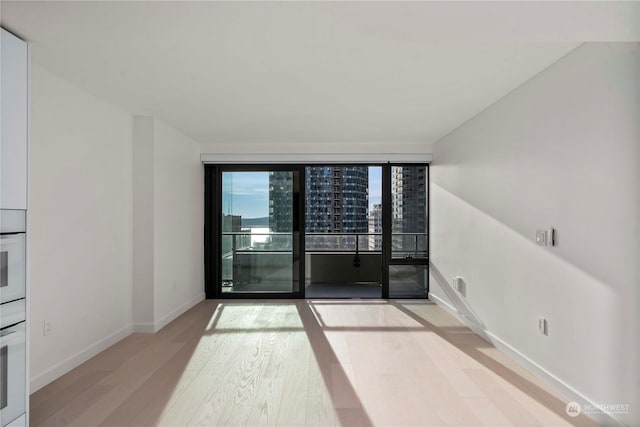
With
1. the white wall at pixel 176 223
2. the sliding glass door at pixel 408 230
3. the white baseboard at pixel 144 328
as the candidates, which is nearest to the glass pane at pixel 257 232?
the white wall at pixel 176 223

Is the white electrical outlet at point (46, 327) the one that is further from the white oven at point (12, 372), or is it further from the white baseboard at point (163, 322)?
the white baseboard at point (163, 322)

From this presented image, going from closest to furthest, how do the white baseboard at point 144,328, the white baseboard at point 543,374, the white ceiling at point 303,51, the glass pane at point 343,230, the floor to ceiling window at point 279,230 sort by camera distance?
the white ceiling at point 303,51
the white baseboard at point 543,374
the white baseboard at point 144,328
the floor to ceiling window at point 279,230
the glass pane at point 343,230

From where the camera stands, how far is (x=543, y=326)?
260cm

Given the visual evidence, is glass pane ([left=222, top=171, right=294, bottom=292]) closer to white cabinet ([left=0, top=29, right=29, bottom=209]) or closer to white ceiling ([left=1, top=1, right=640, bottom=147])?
white ceiling ([left=1, top=1, right=640, bottom=147])

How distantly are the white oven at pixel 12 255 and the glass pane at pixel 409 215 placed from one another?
14.3 feet

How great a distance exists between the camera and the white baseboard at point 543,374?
2082mm

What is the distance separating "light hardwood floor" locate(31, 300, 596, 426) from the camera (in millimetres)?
2178

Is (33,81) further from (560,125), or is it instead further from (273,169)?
(560,125)

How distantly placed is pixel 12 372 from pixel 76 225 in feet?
4.28

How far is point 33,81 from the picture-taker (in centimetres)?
248

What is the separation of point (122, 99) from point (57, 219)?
3.93 ft

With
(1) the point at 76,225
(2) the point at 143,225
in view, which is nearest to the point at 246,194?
(2) the point at 143,225

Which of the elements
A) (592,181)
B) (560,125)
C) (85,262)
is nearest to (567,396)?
(592,181)

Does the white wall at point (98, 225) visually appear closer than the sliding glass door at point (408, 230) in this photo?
Yes
